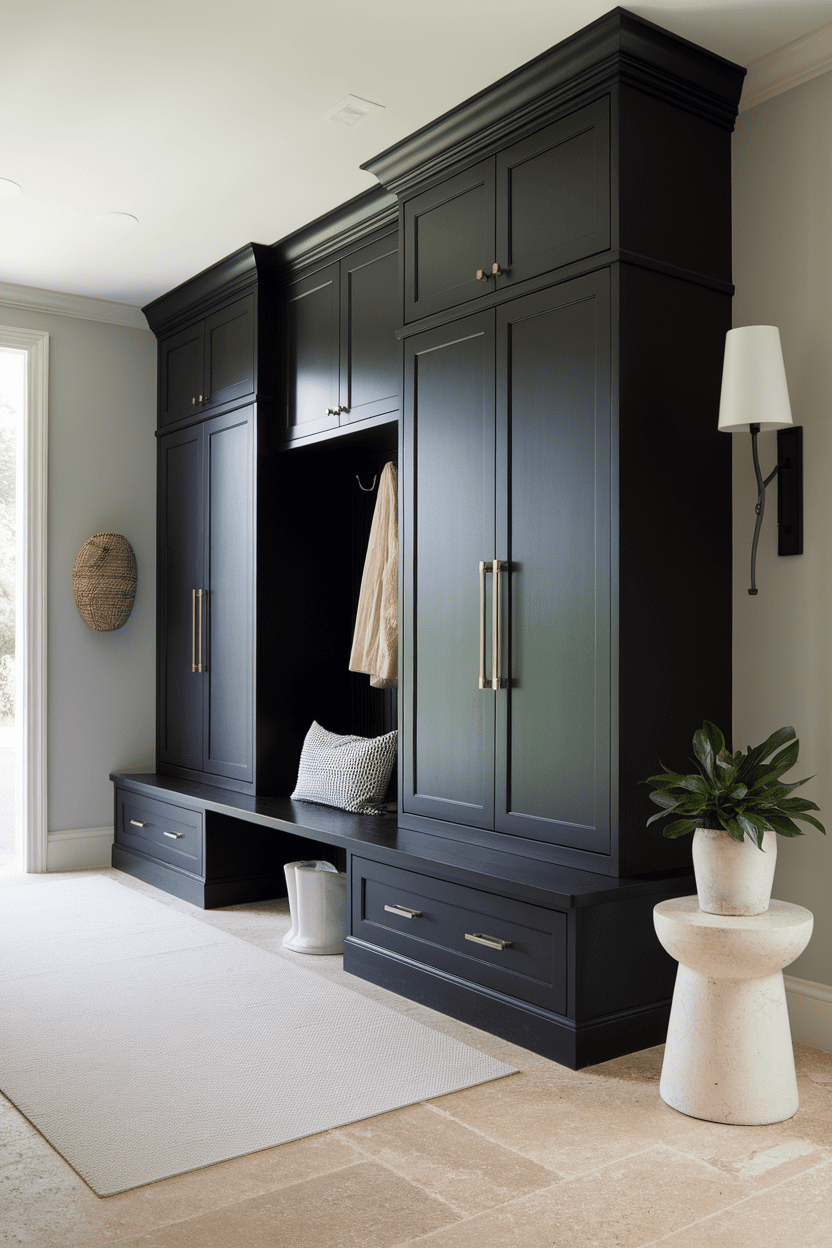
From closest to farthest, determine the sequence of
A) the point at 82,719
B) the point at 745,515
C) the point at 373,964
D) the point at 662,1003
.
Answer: the point at 662,1003, the point at 745,515, the point at 373,964, the point at 82,719

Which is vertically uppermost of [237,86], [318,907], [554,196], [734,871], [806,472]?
[237,86]

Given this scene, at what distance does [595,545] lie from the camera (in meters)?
2.71

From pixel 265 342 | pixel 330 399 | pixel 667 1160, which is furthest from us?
pixel 265 342

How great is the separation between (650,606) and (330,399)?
181cm

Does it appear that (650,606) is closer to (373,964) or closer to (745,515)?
(745,515)

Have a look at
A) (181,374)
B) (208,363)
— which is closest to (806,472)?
(208,363)

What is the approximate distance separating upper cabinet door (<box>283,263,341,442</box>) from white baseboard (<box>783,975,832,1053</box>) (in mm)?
2487

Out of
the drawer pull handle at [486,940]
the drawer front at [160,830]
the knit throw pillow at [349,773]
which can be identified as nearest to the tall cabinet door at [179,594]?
the drawer front at [160,830]

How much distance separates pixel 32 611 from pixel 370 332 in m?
2.16

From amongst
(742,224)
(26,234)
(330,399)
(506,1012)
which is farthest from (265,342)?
(506,1012)

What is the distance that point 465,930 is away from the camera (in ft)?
9.29

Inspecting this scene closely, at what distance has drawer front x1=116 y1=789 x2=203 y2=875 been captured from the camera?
4.26 m

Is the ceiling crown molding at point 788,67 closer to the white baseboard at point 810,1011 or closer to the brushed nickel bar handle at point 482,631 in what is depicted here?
the brushed nickel bar handle at point 482,631

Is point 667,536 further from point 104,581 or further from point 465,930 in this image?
point 104,581
